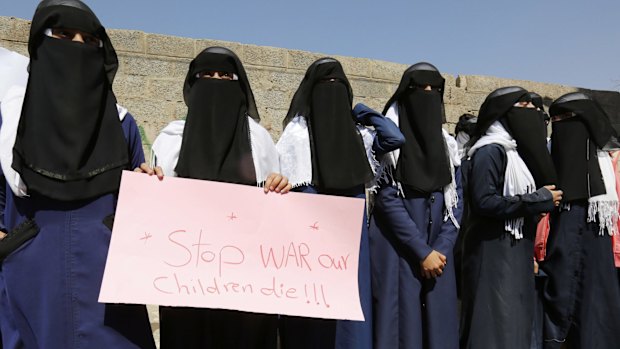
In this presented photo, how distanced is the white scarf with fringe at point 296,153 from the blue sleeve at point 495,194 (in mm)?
994

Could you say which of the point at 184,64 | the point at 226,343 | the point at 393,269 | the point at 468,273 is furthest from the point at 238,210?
the point at 184,64

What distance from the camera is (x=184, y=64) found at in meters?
4.21

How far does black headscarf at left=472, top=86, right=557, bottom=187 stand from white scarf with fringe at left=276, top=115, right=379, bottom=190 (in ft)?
3.70

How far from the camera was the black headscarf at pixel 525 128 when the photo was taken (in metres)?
3.11

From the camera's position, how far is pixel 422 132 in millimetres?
2963

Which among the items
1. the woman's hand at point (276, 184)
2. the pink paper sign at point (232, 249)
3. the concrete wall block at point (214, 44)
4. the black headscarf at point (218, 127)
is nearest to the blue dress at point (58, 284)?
the pink paper sign at point (232, 249)

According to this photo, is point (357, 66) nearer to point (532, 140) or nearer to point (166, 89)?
point (166, 89)

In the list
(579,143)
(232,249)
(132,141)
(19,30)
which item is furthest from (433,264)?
(19,30)

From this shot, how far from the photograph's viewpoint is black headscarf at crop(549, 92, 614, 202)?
3.34 metres

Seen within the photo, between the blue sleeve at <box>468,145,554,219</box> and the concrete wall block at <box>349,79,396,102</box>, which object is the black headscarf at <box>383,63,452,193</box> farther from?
the concrete wall block at <box>349,79,396,102</box>

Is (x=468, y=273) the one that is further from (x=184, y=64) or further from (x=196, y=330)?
(x=184, y=64)

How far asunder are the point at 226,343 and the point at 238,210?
631 mm

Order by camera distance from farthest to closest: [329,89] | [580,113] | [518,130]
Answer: [580,113], [518,130], [329,89]

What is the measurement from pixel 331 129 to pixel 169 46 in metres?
2.03
